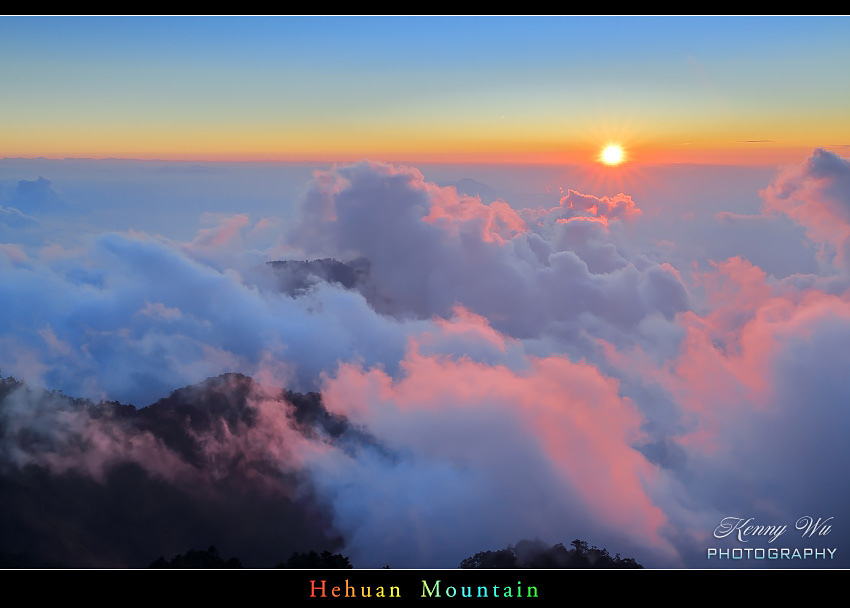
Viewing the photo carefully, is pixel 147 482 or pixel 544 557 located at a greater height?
pixel 147 482

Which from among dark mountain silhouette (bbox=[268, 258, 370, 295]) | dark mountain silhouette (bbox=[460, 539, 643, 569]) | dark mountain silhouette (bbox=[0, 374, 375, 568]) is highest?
dark mountain silhouette (bbox=[268, 258, 370, 295])

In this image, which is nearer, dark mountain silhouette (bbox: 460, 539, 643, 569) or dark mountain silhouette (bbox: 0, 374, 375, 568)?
dark mountain silhouette (bbox: 460, 539, 643, 569)

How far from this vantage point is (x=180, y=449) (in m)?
53.2

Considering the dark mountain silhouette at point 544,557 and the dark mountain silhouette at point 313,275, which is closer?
the dark mountain silhouette at point 544,557

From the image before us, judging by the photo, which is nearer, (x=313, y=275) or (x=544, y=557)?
(x=544, y=557)

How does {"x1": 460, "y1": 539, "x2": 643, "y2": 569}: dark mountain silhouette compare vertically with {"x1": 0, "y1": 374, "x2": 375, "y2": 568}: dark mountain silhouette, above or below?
below

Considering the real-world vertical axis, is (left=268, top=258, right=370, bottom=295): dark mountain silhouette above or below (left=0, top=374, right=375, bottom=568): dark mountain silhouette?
above

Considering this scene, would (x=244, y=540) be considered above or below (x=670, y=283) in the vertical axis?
below

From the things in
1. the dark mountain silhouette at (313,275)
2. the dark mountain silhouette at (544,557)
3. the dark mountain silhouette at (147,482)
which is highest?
the dark mountain silhouette at (313,275)
